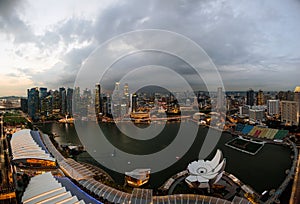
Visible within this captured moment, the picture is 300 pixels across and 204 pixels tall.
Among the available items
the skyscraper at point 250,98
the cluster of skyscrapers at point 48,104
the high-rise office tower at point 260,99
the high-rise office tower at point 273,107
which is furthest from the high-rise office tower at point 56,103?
the high-rise office tower at point 260,99

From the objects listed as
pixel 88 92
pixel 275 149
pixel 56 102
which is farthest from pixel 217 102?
pixel 56 102

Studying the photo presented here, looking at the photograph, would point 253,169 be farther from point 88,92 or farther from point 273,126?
point 88,92

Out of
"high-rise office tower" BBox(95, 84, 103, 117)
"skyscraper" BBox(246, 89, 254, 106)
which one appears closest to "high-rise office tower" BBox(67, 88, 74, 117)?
"high-rise office tower" BBox(95, 84, 103, 117)

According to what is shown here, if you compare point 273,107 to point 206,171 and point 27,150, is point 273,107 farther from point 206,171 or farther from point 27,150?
point 27,150

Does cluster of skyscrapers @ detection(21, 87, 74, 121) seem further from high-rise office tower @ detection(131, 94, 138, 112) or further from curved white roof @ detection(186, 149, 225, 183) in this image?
curved white roof @ detection(186, 149, 225, 183)

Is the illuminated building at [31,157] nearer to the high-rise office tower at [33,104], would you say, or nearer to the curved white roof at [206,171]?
the curved white roof at [206,171]

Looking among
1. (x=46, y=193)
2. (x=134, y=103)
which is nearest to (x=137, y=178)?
(x=46, y=193)
